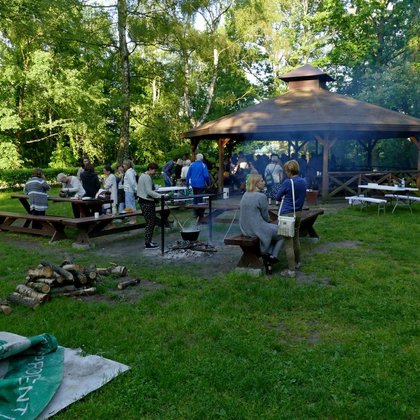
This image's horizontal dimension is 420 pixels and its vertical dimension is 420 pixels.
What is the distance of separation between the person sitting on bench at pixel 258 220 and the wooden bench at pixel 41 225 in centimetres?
433

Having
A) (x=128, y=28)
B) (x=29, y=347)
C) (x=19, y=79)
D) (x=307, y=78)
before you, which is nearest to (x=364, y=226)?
(x=29, y=347)

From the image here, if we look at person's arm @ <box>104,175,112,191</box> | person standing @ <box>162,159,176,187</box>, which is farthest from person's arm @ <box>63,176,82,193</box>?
person standing @ <box>162,159,176,187</box>

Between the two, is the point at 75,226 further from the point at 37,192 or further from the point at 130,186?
the point at 130,186

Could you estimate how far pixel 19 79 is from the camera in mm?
22359

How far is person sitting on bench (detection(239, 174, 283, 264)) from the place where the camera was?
6148mm

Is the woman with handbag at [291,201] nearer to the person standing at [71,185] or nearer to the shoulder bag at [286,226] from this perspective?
the shoulder bag at [286,226]

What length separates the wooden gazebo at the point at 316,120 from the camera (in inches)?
573

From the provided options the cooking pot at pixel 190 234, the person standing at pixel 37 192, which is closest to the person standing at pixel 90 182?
the person standing at pixel 37 192

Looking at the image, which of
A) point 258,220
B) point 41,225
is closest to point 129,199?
point 41,225

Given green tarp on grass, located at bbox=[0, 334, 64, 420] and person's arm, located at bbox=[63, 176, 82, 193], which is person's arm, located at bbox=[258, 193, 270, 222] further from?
person's arm, located at bbox=[63, 176, 82, 193]

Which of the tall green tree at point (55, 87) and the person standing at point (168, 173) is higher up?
the tall green tree at point (55, 87)

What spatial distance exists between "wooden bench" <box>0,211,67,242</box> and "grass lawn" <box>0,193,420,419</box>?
199 cm

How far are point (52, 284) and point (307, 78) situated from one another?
15.9 m

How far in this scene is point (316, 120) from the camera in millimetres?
14453
